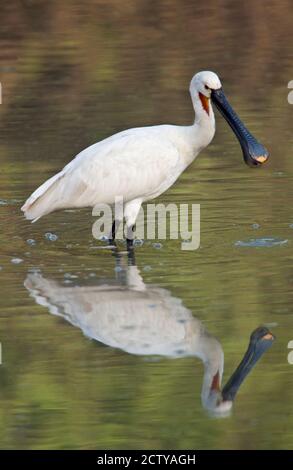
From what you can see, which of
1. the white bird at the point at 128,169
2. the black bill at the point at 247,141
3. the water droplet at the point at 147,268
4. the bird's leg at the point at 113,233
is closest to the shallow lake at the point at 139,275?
the water droplet at the point at 147,268

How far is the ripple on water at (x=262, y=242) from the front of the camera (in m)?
10.4

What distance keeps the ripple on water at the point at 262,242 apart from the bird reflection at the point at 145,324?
3.42ft

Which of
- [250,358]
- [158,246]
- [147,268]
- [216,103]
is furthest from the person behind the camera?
[216,103]

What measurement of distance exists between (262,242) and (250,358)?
8.60ft

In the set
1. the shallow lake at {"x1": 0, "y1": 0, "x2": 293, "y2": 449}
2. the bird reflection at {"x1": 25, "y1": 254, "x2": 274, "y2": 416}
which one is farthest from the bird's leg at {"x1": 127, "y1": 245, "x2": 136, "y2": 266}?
the bird reflection at {"x1": 25, "y1": 254, "x2": 274, "y2": 416}

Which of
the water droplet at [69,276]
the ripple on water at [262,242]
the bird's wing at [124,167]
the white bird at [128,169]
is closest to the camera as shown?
the water droplet at [69,276]

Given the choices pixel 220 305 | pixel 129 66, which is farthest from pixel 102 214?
pixel 129 66

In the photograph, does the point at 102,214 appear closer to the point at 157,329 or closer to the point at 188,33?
the point at 157,329

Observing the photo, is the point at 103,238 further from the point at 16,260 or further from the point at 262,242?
the point at 262,242

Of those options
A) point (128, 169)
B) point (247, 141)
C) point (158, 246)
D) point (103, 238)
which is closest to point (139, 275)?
point (158, 246)

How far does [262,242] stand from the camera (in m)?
10.4

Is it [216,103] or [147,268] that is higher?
[216,103]

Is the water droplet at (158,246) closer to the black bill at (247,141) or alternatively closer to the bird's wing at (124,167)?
the bird's wing at (124,167)

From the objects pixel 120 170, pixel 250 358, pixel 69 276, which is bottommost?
pixel 250 358
